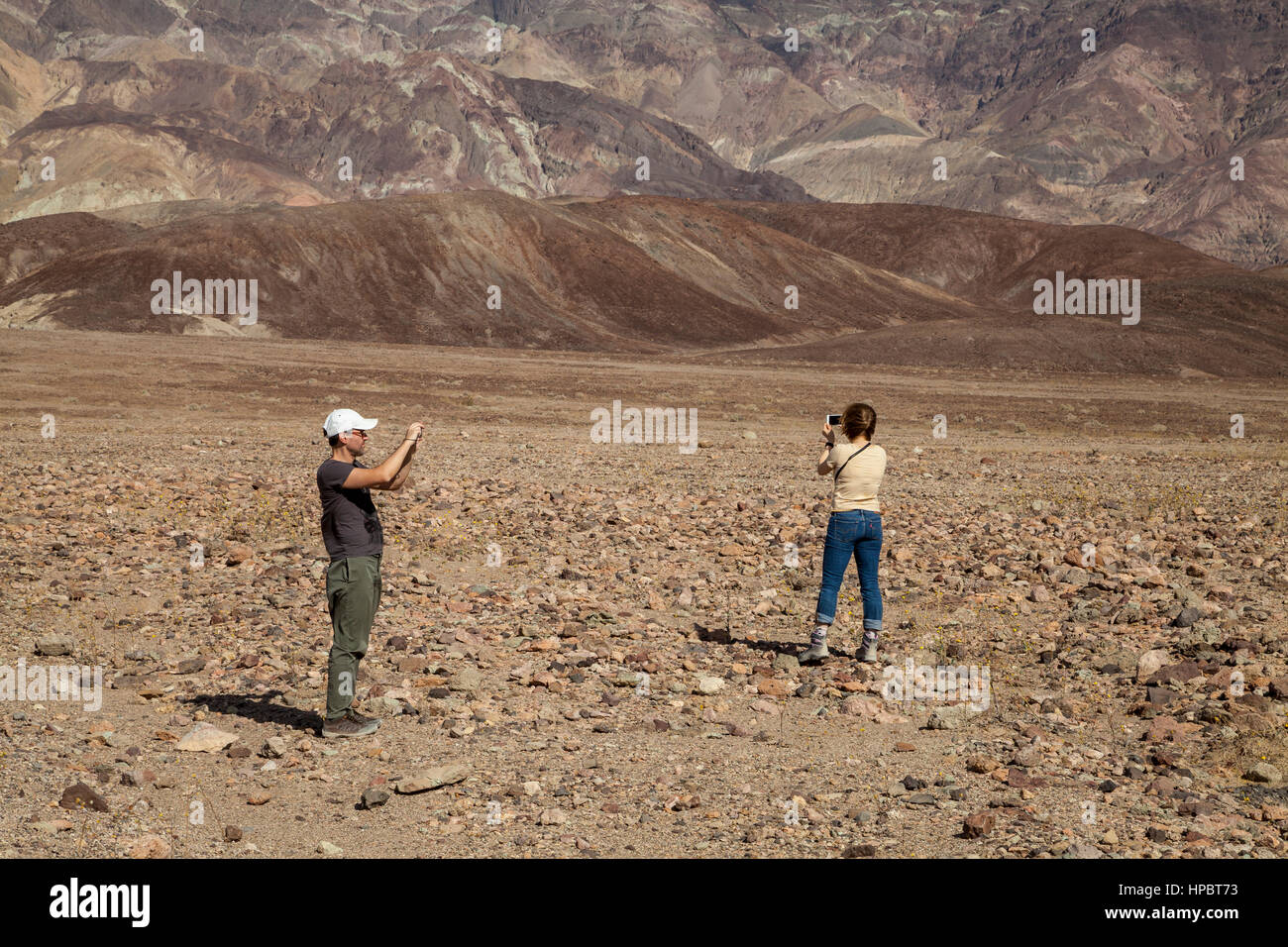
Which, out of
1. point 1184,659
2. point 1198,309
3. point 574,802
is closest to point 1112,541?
point 1184,659

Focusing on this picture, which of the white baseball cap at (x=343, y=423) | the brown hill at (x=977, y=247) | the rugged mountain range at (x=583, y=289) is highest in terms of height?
the brown hill at (x=977, y=247)

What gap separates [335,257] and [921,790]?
8240cm

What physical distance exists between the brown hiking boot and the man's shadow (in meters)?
0.35

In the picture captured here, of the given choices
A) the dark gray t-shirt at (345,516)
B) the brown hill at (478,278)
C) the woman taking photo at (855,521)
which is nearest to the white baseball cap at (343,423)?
the dark gray t-shirt at (345,516)

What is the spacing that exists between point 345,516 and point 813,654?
4.03 m

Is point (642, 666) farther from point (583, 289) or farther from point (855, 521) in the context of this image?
point (583, 289)

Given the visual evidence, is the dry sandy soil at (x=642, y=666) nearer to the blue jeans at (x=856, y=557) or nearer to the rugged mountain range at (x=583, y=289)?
the blue jeans at (x=856, y=557)

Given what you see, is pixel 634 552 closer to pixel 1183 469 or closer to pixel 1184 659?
pixel 1184 659

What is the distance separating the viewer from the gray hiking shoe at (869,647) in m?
9.65

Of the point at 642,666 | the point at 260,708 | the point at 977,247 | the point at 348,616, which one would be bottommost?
the point at 260,708

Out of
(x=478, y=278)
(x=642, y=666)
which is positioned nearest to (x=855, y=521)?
(x=642, y=666)

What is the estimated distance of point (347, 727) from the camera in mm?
8008

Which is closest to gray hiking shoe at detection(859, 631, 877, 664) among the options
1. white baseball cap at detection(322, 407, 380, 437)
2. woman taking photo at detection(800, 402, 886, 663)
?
woman taking photo at detection(800, 402, 886, 663)

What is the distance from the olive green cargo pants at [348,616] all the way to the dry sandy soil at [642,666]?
37cm
